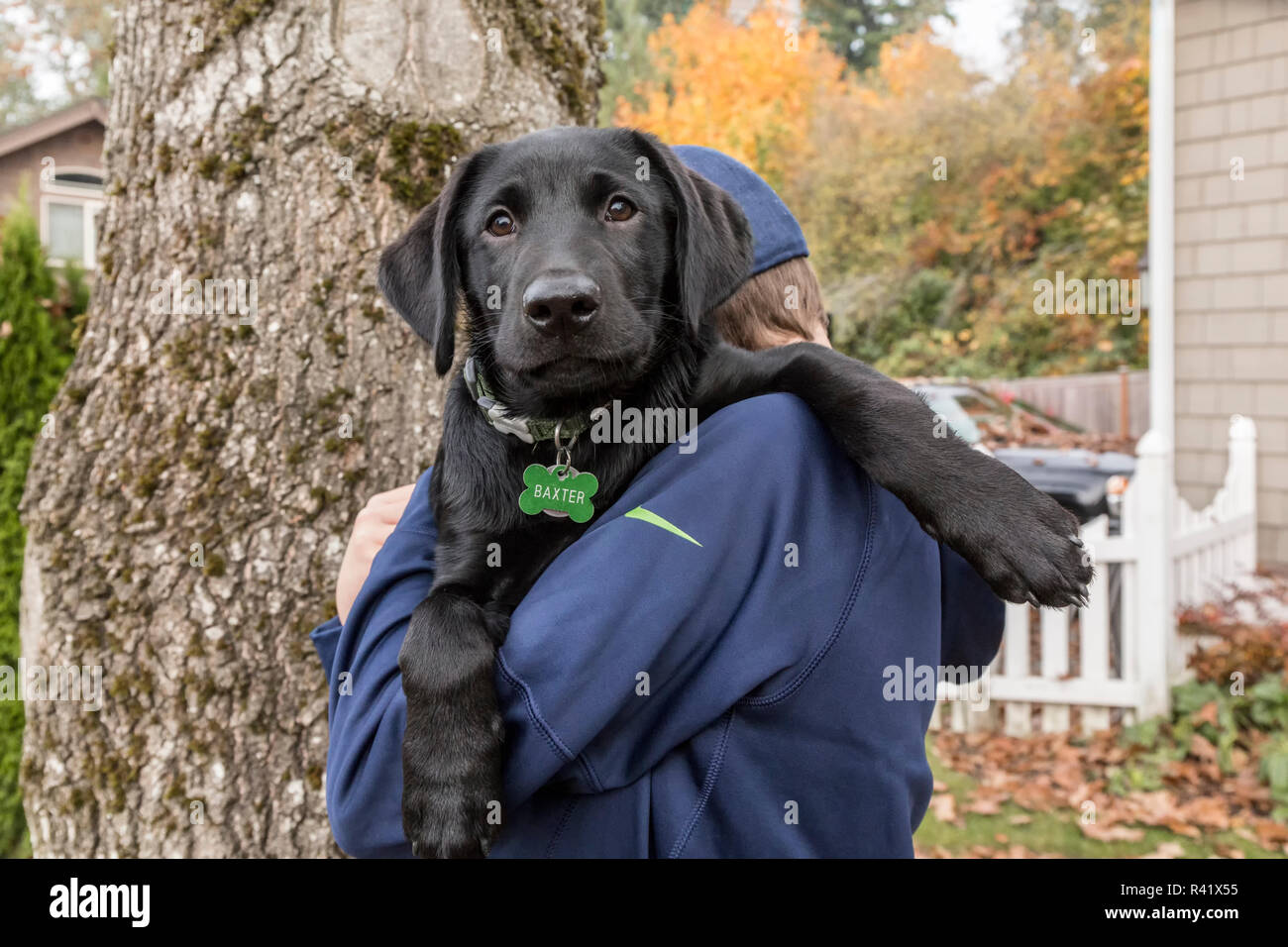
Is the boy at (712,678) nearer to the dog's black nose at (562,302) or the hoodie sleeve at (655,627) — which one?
the hoodie sleeve at (655,627)

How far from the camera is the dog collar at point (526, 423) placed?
196 cm

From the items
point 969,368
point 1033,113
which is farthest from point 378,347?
point 1033,113

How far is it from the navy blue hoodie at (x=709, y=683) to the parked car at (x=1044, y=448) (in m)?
3.85

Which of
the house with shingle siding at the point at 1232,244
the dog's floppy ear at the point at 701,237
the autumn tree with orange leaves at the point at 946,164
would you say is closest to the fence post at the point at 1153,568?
the house with shingle siding at the point at 1232,244

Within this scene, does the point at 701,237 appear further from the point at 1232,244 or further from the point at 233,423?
the point at 1232,244

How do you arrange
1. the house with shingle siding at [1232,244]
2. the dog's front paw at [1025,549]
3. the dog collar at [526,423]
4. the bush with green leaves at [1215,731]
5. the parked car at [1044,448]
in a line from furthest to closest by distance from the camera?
1. the parked car at [1044,448]
2. the house with shingle siding at [1232,244]
3. the bush with green leaves at [1215,731]
4. the dog collar at [526,423]
5. the dog's front paw at [1025,549]

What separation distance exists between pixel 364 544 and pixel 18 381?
3424 mm

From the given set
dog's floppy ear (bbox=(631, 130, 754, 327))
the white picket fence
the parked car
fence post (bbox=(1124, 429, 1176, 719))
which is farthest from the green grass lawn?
dog's floppy ear (bbox=(631, 130, 754, 327))

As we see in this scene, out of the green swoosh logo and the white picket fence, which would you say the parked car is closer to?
the white picket fence

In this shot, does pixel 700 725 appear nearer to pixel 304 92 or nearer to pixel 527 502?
pixel 527 502

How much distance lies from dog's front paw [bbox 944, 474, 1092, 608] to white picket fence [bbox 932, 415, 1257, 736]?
3.66m

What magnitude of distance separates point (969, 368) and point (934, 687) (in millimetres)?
13536

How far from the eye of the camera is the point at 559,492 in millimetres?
1860

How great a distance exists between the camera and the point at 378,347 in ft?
8.36
